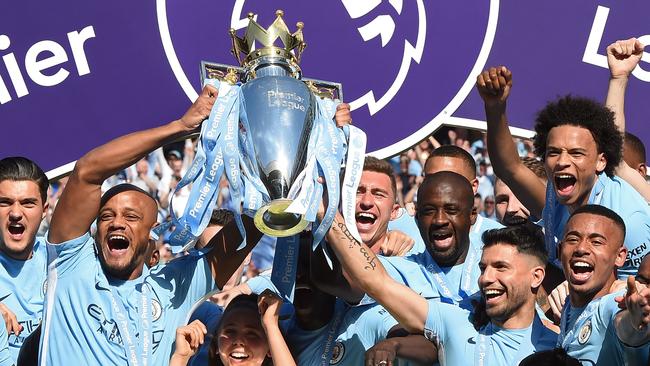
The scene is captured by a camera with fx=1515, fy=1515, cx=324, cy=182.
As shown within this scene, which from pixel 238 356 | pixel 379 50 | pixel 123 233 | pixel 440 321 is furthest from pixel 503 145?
pixel 123 233

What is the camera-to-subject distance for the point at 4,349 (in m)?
6.54

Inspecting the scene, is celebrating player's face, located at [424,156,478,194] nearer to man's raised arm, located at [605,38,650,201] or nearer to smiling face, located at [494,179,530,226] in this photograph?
smiling face, located at [494,179,530,226]

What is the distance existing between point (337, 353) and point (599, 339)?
125 cm

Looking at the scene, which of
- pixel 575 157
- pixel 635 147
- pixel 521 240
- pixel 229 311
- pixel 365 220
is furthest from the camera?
pixel 635 147

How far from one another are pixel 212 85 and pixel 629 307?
75.1 inches

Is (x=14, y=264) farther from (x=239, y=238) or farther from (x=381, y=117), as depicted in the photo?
(x=381, y=117)

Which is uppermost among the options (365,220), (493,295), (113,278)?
(113,278)

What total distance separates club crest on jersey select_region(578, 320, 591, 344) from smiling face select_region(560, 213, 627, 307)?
0.18 metres

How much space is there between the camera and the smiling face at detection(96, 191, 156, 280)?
20.4 feet

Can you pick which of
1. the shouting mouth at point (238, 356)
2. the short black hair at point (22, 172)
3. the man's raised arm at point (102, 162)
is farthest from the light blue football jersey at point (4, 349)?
the shouting mouth at point (238, 356)

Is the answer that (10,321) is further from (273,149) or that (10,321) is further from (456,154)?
(456,154)

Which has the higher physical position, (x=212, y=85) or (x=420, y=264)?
(x=212, y=85)

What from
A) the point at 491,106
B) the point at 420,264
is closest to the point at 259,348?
the point at 420,264

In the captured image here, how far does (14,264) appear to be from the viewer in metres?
7.07
